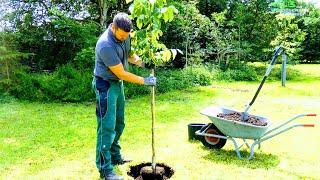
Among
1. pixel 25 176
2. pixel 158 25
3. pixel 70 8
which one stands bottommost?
pixel 25 176

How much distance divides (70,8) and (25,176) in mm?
7547

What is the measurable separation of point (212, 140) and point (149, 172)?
1332 mm

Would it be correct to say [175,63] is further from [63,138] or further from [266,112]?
[63,138]

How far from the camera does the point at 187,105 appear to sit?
873cm

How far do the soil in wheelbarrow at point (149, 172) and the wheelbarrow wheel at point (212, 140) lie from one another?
90cm

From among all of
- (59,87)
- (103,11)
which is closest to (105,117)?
(59,87)

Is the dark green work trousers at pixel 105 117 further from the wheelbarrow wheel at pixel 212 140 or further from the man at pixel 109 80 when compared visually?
the wheelbarrow wheel at pixel 212 140

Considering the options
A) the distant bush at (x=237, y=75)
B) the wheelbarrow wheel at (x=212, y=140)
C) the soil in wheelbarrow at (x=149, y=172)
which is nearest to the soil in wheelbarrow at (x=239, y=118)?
the wheelbarrow wheel at (x=212, y=140)

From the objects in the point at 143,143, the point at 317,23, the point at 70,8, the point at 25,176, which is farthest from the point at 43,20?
the point at 317,23

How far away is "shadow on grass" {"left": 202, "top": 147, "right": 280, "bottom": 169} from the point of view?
4.91 metres

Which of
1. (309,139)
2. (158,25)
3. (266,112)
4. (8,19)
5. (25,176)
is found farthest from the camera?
(8,19)

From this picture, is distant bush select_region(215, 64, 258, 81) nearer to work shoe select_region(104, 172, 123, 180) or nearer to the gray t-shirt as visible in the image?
the gray t-shirt

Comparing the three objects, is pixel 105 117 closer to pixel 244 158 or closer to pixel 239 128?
pixel 239 128

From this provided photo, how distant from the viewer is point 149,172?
174 inches
